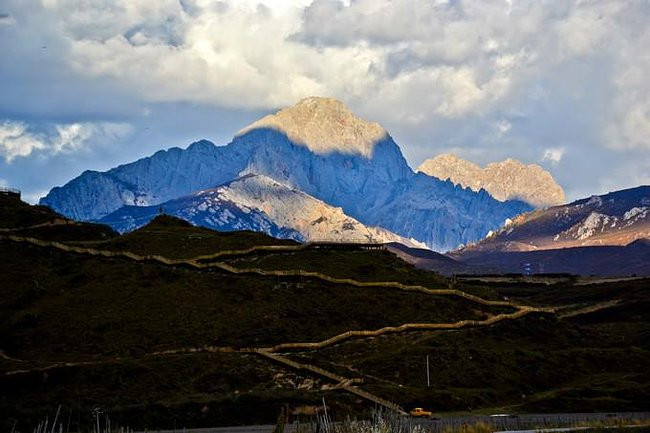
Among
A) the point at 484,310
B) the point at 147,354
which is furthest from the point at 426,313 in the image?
the point at 147,354

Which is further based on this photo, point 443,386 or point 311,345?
point 311,345

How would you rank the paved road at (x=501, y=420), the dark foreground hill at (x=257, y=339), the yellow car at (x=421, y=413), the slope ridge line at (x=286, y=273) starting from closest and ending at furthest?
the paved road at (x=501, y=420) → the yellow car at (x=421, y=413) → the dark foreground hill at (x=257, y=339) → the slope ridge line at (x=286, y=273)

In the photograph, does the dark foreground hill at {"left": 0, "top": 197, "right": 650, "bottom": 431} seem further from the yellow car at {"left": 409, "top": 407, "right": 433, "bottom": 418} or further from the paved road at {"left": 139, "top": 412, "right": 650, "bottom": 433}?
the paved road at {"left": 139, "top": 412, "right": 650, "bottom": 433}

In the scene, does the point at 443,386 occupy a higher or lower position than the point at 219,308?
lower

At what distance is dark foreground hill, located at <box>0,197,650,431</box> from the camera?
325 ft

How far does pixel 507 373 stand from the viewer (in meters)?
119

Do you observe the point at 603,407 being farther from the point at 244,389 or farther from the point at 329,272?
the point at 329,272

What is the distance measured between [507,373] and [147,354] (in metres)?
43.9

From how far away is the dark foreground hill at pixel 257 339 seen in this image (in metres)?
98.9

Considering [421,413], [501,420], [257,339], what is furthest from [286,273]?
[501,420]

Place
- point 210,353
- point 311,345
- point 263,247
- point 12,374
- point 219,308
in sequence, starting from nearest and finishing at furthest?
point 12,374 → point 210,353 → point 311,345 → point 219,308 → point 263,247

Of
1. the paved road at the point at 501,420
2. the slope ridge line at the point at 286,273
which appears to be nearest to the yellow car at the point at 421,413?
the paved road at the point at 501,420

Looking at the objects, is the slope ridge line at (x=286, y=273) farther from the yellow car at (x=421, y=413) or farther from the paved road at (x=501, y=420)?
the paved road at (x=501, y=420)

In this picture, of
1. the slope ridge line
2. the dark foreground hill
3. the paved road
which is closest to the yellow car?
the paved road
